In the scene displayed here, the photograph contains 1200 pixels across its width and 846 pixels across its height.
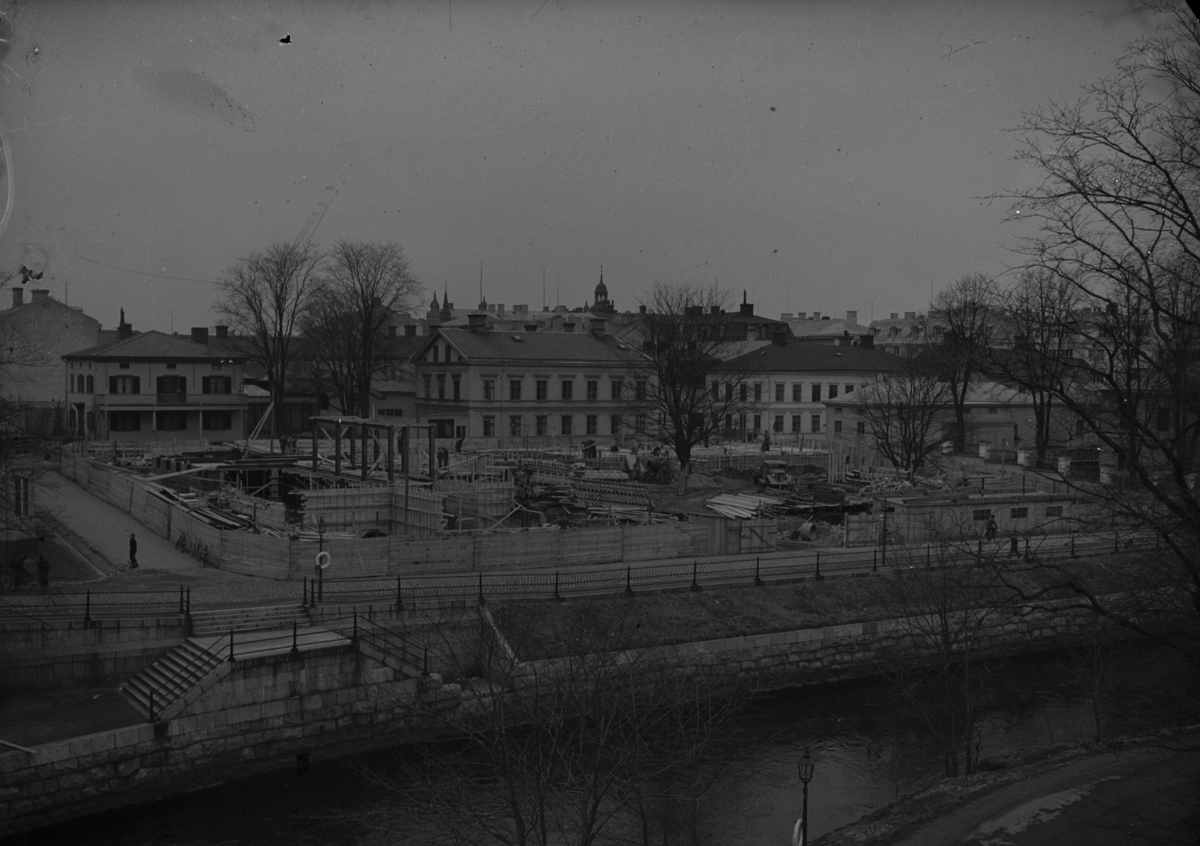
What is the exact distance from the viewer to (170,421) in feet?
134

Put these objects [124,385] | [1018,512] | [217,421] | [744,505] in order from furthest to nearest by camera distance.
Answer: [217,421] < [124,385] < [744,505] < [1018,512]

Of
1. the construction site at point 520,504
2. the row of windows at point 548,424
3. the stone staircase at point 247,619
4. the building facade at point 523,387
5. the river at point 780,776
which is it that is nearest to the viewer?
the river at point 780,776

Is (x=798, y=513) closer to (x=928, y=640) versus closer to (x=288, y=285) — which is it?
(x=928, y=640)

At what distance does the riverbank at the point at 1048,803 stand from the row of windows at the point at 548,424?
3156 cm

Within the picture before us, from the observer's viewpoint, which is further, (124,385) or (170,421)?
(170,421)

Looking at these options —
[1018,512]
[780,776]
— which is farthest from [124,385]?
[780,776]

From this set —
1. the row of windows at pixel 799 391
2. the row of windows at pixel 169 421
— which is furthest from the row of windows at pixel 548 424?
the row of windows at pixel 169 421

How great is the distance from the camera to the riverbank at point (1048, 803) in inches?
355

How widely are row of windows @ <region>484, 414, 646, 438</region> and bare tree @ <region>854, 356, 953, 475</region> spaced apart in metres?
10.0

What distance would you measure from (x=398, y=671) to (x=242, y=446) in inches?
945

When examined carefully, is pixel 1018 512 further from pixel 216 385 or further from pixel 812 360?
pixel 216 385

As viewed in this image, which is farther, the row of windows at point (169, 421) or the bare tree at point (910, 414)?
the row of windows at point (169, 421)

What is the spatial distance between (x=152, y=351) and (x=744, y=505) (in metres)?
23.9

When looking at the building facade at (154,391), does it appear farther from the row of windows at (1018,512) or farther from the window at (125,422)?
the row of windows at (1018,512)
